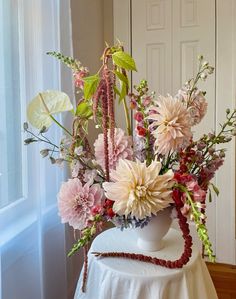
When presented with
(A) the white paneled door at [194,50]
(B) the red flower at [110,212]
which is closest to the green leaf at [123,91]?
(B) the red flower at [110,212]

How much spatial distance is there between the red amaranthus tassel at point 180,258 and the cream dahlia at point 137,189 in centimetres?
8

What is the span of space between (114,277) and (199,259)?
12.4 inches

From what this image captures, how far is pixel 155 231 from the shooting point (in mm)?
1082

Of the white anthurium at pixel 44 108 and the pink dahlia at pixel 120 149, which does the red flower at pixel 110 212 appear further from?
the white anthurium at pixel 44 108

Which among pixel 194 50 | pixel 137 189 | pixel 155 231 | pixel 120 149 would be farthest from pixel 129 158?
pixel 194 50

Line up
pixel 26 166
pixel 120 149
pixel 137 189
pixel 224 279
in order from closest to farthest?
pixel 137 189, pixel 120 149, pixel 26 166, pixel 224 279

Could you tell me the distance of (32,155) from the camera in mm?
1392

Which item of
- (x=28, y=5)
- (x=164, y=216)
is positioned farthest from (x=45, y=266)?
(x=28, y=5)

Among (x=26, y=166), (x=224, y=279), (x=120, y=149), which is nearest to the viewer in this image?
(x=120, y=149)

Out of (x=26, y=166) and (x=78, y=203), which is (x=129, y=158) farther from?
(x=26, y=166)

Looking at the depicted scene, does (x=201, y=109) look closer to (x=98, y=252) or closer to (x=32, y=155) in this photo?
(x=98, y=252)

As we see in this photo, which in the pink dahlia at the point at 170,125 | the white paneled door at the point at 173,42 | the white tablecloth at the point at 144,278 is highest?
the white paneled door at the point at 173,42

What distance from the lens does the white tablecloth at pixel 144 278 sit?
3.32 ft

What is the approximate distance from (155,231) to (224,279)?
145 cm
